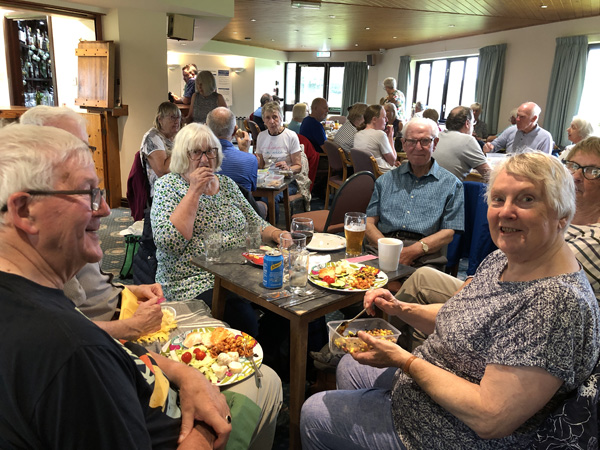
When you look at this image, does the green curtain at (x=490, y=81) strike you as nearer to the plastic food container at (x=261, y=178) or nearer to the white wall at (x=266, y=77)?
the plastic food container at (x=261, y=178)

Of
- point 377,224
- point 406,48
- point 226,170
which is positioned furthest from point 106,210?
point 406,48

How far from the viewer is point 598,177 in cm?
165

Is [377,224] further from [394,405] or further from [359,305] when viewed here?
[394,405]

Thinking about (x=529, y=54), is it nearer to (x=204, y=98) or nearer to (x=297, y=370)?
(x=204, y=98)

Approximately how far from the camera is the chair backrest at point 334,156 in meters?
5.66

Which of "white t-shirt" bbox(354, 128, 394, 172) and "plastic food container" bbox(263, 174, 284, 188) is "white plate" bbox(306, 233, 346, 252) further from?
"white t-shirt" bbox(354, 128, 394, 172)

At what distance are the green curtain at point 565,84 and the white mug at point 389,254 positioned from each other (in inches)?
302

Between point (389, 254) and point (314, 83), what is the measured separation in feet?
52.2

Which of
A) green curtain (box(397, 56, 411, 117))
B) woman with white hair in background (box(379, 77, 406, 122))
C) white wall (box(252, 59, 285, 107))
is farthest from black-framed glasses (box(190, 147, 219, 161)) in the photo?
white wall (box(252, 59, 285, 107))

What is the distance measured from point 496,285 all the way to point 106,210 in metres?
1.03

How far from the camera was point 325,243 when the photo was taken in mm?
2197

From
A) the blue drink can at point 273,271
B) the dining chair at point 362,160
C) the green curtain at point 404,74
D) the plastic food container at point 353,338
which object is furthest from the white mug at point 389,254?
the green curtain at point 404,74

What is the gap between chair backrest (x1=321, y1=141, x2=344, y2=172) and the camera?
→ 18.6 feet

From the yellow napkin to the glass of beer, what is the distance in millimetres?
877
